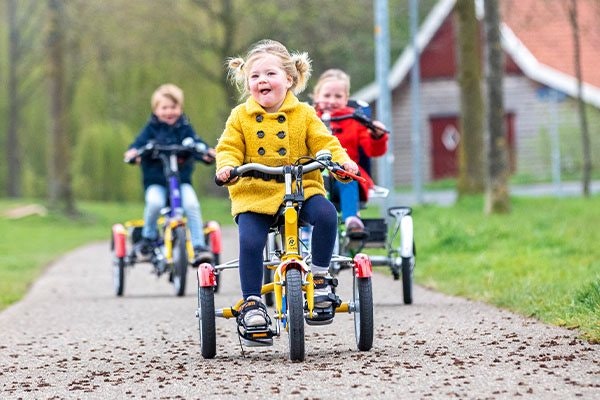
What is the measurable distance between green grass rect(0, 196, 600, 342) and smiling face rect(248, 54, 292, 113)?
6.85 ft

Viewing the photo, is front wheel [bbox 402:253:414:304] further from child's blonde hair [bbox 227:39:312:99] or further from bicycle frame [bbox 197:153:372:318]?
bicycle frame [bbox 197:153:372:318]

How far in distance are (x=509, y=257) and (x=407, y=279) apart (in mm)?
3404

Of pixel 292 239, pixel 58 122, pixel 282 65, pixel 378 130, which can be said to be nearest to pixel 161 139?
pixel 378 130

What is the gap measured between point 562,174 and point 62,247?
62.3 ft

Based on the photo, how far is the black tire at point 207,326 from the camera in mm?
7176

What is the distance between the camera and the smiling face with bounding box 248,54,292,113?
7.30m

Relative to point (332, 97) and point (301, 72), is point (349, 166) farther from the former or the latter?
point (332, 97)

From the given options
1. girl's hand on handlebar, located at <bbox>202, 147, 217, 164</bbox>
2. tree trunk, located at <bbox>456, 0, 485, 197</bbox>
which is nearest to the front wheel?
girl's hand on handlebar, located at <bbox>202, 147, 217, 164</bbox>

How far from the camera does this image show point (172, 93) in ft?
41.4

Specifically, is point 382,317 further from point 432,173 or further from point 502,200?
point 432,173

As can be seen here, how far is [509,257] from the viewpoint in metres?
13.4

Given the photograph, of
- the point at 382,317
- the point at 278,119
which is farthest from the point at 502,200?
the point at 278,119

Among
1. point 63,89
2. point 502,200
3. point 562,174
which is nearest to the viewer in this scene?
point 502,200

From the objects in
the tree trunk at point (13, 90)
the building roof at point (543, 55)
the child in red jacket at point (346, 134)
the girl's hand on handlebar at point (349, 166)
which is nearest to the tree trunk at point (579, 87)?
the child in red jacket at point (346, 134)
